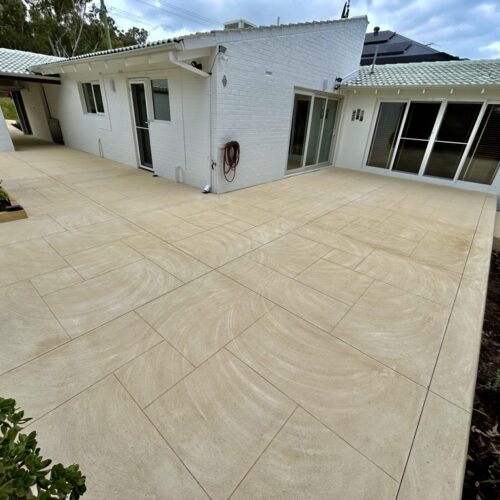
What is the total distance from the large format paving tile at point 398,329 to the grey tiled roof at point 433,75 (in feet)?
20.6

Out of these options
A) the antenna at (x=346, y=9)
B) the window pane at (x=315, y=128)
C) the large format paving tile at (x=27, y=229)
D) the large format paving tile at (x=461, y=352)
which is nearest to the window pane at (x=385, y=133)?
the window pane at (x=315, y=128)

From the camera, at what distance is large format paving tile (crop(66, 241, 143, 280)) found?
2871 millimetres

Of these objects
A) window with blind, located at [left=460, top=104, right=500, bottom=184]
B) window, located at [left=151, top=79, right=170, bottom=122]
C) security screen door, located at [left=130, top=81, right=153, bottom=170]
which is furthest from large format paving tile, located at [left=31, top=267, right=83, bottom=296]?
window with blind, located at [left=460, top=104, right=500, bottom=184]

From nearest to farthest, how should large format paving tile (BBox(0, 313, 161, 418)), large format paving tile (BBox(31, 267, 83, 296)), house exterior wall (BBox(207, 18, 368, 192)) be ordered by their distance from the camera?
large format paving tile (BBox(0, 313, 161, 418)) < large format paving tile (BBox(31, 267, 83, 296)) < house exterior wall (BBox(207, 18, 368, 192))

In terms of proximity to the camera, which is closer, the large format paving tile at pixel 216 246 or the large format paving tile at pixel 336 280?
the large format paving tile at pixel 336 280

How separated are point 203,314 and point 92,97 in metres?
8.70

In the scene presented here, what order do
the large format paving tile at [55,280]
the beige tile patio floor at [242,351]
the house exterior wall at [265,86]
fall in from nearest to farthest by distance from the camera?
the beige tile patio floor at [242,351]
the large format paving tile at [55,280]
the house exterior wall at [265,86]

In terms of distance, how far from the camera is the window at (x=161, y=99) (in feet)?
18.5

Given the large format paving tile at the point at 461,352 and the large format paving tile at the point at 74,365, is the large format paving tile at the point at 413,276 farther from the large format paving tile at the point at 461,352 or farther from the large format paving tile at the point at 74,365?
the large format paving tile at the point at 74,365

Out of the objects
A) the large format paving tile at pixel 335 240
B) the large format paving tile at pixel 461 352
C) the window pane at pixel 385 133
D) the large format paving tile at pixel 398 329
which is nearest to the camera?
the large format paving tile at pixel 461 352

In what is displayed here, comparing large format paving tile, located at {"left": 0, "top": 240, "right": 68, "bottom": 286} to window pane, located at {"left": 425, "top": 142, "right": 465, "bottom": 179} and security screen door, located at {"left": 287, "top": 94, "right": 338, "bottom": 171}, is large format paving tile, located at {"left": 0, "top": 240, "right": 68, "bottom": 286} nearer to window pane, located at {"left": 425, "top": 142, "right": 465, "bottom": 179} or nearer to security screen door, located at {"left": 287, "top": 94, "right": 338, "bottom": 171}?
security screen door, located at {"left": 287, "top": 94, "right": 338, "bottom": 171}

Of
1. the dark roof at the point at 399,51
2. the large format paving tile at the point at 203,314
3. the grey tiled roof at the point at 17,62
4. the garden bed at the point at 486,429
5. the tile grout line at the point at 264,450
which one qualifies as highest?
the dark roof at the point at 399,51

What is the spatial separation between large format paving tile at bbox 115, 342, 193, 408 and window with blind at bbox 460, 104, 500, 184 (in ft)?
27.4

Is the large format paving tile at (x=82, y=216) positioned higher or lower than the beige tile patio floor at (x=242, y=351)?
higher
